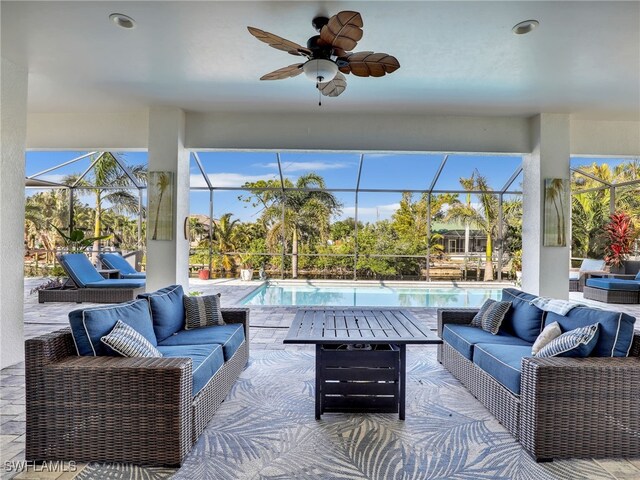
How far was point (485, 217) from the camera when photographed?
10.3 metres

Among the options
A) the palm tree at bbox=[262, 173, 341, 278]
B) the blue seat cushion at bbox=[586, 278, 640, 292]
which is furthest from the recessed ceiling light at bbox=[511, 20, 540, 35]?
the palm tree at bbox=[262, 173, 341, 278]

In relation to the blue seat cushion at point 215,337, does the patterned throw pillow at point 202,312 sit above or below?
above

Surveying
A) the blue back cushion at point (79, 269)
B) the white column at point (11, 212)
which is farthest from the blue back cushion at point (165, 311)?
the blue back cushion at point (79, 269)

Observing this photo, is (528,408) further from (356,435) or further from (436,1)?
(436,1)

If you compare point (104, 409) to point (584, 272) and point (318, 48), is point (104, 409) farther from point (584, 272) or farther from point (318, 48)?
point (584, 272)

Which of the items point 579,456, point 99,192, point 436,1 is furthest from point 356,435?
point 99,192

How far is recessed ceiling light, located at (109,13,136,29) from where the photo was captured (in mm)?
3127

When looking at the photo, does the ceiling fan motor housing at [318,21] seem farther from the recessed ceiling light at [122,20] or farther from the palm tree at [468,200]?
the palm tree at [468,200]

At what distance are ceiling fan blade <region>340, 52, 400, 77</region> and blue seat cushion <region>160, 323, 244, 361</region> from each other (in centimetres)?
233

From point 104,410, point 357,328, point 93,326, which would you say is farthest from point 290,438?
point 93,326

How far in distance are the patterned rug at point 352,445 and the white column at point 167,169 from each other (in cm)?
291

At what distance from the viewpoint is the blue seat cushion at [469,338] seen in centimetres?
315

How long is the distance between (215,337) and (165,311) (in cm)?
47

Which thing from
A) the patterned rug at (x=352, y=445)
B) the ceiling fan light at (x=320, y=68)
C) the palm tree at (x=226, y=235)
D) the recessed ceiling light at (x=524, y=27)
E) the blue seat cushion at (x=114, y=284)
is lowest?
the patterned rug at (x=352, y=445)
